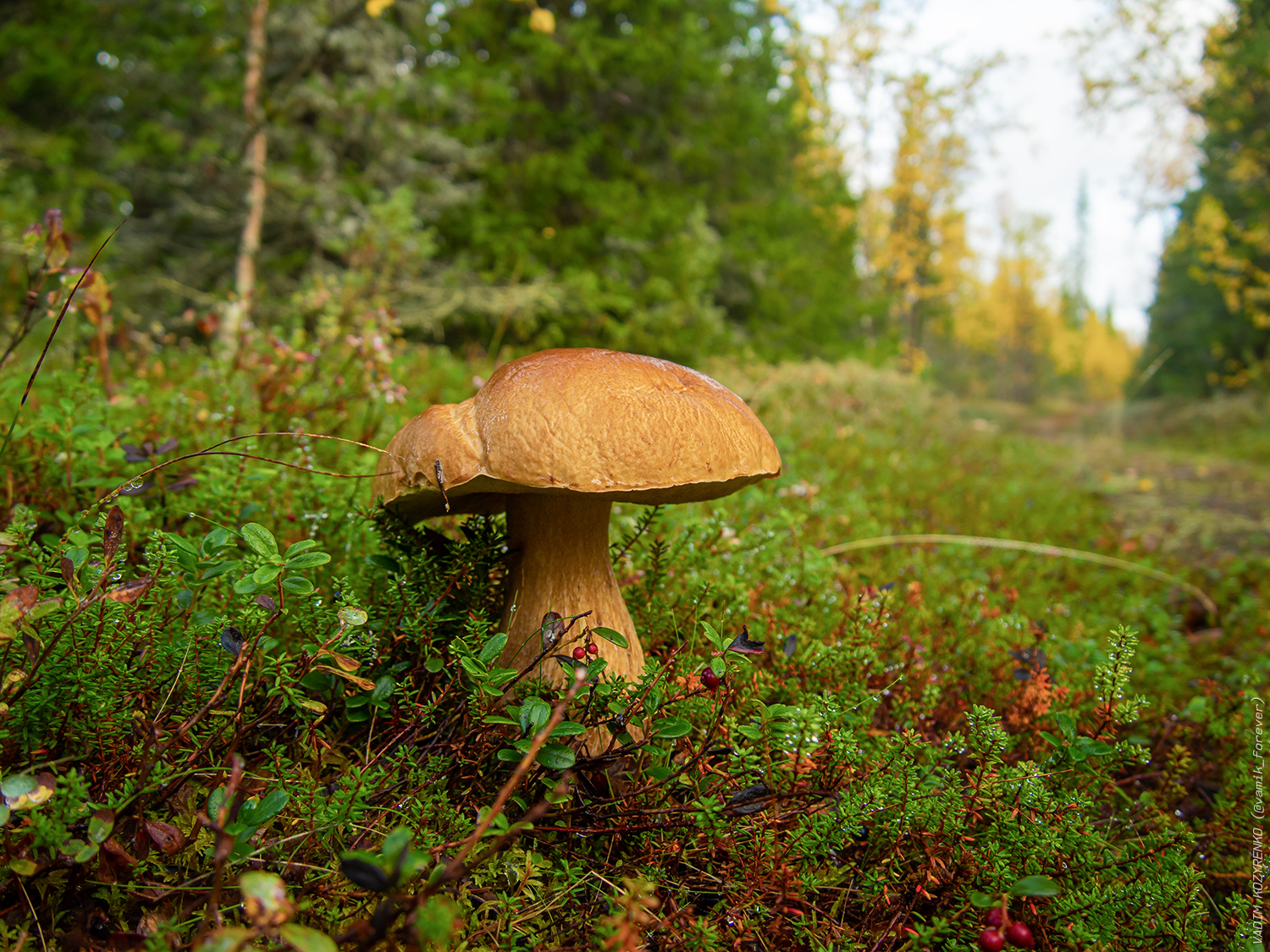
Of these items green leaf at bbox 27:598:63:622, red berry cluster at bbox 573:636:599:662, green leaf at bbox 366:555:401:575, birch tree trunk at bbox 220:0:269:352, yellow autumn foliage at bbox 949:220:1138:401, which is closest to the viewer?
green leaf at bbox 27:598:63:622

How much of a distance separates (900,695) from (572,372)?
1466mm

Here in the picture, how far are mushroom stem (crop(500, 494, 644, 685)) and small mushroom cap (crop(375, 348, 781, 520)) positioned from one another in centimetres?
19

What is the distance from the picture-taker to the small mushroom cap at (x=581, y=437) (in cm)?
131

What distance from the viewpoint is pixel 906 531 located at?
409 centimetres

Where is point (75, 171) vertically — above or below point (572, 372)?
above

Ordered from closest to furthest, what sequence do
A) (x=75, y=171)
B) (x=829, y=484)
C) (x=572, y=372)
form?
(x=572, y=372) < (x=829, y=484) < (x=75, y=171)

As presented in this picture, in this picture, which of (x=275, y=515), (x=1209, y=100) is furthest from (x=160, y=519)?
(x=1209, y=100)

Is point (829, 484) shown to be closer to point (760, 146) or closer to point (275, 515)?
point (275, 515)

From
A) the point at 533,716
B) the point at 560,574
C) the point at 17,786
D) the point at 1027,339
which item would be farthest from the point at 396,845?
the point at 1027,339

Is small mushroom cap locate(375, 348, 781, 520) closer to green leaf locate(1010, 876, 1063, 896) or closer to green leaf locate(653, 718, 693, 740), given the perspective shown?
green leaf locate(653, 718, 693, 740)

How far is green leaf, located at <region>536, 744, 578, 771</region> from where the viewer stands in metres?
1.21

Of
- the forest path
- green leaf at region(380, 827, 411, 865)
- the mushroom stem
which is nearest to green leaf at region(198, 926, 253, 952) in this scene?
green leaf at region(380, 827, 411, 865)

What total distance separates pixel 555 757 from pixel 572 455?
60cm

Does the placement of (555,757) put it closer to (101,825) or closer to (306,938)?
(306,938)
